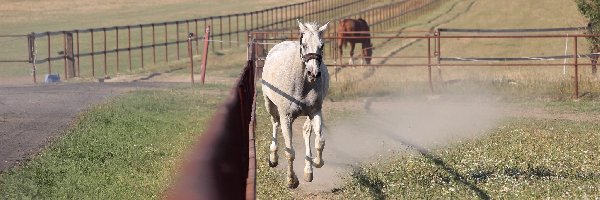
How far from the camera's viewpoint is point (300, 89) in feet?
36.1

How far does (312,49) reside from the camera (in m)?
10.2

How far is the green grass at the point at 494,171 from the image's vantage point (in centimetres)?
1023

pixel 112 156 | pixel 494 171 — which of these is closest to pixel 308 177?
pixel 494 171

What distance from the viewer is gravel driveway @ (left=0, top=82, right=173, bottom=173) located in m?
12.4

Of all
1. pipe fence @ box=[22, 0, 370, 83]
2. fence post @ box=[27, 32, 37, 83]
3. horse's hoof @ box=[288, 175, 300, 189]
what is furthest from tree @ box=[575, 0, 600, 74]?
horse's hoof @ box=[288, 175, 300, 189]

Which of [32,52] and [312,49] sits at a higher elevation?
[312,49]

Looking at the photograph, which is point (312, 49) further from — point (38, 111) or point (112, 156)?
point (38, 111)

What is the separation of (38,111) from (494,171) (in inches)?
332

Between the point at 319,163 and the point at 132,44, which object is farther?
the point at 132,44

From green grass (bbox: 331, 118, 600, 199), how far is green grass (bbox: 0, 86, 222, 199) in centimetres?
204

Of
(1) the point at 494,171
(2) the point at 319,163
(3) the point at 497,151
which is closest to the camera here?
(2) the point at 319,163

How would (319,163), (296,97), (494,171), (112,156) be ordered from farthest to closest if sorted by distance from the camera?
(112,156), (494,171), (319,163), (296,97)

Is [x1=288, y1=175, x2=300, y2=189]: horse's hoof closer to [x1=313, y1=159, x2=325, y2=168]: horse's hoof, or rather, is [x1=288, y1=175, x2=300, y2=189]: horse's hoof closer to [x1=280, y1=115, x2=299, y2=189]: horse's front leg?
[x1=280, y1=115, x2=299, y2=189]: horse's front leg

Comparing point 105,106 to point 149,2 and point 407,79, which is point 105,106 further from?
point 149,2
